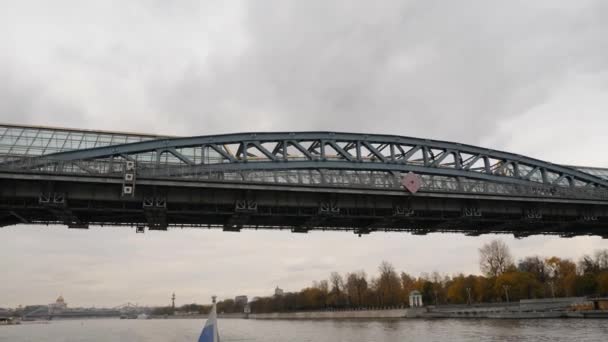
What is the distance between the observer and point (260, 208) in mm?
39594

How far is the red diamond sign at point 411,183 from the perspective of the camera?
39.1 meters

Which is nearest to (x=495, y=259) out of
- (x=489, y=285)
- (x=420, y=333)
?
(x=489, y=285)

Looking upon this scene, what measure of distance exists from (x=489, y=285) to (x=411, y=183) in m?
75.1

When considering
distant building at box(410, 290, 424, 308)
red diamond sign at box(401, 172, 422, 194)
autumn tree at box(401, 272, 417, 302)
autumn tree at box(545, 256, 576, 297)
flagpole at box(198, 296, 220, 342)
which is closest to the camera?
flagpole at box(198, 296, 220, 342)

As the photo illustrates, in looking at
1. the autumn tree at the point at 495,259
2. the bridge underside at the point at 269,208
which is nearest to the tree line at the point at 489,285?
the autumn tree at the point at 495,259

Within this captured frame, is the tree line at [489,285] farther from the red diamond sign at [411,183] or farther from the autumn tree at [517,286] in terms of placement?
the red diamond sign at [411,183]

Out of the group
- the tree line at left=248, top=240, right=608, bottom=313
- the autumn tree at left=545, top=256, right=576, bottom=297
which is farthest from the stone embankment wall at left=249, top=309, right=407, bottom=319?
the autumn tree at left=545, top=256, right=576, bottom=297

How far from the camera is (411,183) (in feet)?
129

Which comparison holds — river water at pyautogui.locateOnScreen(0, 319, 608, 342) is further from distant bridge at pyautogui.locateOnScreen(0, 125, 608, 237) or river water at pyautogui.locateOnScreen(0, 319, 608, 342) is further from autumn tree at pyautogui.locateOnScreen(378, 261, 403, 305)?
autumn tree at pyautogui.locateOnScreen(378, 261, 403, 305)

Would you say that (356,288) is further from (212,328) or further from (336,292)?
(212,328)

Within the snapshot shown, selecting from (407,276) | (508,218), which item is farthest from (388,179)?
(407,276)

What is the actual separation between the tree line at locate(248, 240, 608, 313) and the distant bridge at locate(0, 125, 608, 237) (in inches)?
1897

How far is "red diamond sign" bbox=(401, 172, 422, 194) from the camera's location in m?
39.1

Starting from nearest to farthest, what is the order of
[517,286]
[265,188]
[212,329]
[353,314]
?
[212,329] → [265,188] → [517,286] → [353,314]
